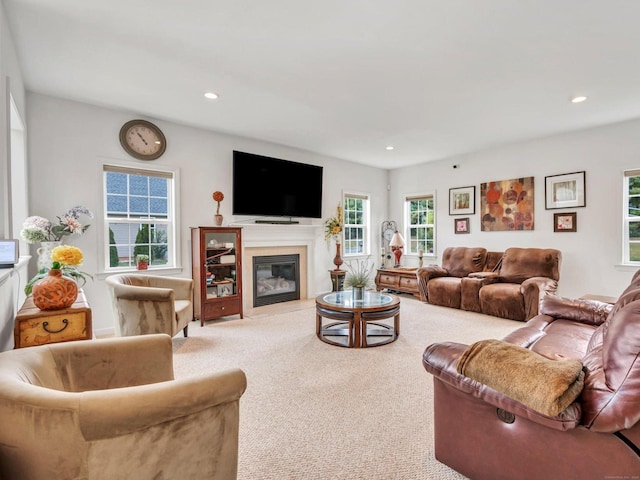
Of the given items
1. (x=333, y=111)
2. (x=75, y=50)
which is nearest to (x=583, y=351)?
(x=333, y=111)

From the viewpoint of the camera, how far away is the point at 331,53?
8.80ft

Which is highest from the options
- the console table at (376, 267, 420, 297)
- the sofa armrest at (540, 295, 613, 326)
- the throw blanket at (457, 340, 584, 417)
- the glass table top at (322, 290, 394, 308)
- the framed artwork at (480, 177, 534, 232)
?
the framed artwork at (480, 177, 534, 232)

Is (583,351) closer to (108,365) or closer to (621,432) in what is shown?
(621,432)

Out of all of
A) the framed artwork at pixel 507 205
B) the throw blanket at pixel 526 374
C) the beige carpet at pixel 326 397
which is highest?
the framed artwork at pixel 507 205

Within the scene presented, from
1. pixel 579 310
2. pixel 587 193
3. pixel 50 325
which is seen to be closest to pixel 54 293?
pixel 50 325

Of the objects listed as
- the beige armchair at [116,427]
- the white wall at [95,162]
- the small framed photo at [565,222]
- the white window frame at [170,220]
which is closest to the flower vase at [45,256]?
the white wall at [95,162]

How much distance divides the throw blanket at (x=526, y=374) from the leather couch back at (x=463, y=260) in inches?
174

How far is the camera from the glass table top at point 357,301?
11.5 feet

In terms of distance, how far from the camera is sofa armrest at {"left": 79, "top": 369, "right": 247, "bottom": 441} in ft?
3.15

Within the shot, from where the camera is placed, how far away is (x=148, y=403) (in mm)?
1019

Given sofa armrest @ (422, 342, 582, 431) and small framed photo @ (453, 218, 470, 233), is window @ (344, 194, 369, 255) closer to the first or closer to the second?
small framed photo @ (453, 218, 470, 233)

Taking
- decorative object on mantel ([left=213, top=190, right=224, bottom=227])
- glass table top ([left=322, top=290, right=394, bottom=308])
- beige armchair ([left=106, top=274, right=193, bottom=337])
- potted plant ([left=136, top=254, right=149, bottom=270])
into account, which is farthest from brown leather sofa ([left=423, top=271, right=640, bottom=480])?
potted plant ([left=136, top=254, right=149, bottom=270])

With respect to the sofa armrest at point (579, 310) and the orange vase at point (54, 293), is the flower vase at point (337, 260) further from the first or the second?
the orange vase at point (54, 293)

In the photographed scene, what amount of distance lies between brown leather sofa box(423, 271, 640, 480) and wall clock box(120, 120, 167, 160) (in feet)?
13.0
